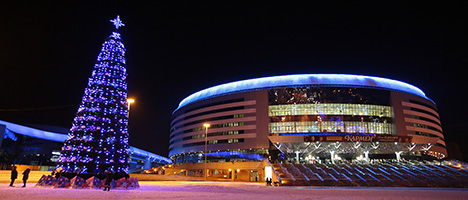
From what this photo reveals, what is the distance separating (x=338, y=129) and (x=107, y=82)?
6054cm

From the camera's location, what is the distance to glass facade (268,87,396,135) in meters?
71.6

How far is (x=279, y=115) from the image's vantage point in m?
74.0

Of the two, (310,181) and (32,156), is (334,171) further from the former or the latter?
(32,156)

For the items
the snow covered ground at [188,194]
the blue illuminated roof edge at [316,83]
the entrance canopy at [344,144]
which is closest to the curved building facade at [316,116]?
the blue illuminated roof edge at [316,83]

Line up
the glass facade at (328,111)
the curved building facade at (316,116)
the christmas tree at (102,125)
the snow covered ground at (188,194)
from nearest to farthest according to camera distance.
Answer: the snow covered ground at (188,194), the christmas tree at (102,125), the curved building facade at (316,116), the glass facade at (328,111)

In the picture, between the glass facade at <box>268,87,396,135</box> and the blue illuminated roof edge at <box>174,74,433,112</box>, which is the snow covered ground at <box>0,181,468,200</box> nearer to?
the glass facade at <box>268,87,396,135</box>

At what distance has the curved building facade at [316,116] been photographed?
71.5 m

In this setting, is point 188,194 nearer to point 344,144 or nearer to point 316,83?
point 344,144

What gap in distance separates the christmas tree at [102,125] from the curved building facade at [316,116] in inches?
1924

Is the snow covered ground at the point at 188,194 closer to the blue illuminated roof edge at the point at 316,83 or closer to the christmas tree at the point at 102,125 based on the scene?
the christmas tree at the point at 102,125

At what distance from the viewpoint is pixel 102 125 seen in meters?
23.2

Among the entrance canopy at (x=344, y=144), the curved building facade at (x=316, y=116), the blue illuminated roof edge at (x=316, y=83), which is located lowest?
the entrance canopy at (x=344, y=144)

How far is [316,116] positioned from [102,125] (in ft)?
191

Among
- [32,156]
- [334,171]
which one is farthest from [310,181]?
[32,156]
